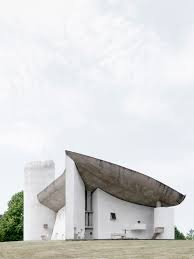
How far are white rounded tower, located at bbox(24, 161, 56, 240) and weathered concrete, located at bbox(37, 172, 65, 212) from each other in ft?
3.66

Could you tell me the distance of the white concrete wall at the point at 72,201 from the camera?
36625mm

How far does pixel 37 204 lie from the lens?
171 ft

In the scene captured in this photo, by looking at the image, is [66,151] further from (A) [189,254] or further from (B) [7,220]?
(B) [7,220]

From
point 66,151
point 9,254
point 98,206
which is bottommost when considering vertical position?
point 9,254

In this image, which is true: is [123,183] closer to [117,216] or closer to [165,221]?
[117,216]

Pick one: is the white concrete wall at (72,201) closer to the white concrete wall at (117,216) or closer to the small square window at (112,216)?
the white concrete wall at (117,216)

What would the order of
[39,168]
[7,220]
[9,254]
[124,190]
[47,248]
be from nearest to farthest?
[9,254]
[47,248]
[124,190]
[39,168]
[7,220]

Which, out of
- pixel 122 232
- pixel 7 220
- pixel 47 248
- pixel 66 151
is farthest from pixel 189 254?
pixel 7 220

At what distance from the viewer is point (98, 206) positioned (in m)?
39.8

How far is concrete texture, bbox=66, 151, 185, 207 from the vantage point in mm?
37375

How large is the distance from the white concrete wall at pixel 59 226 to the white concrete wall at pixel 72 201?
787 cm

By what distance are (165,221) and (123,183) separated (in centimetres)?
444

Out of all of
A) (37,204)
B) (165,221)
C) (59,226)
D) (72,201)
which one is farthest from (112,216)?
(37,204)

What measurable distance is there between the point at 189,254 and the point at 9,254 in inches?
340
